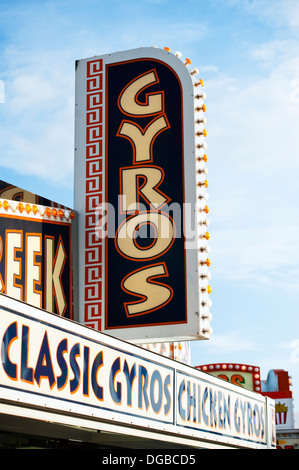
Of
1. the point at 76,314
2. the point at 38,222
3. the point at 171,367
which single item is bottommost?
the point at 171,367

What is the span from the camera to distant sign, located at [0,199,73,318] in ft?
35.8

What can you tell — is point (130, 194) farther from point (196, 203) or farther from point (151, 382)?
point (151, 382)

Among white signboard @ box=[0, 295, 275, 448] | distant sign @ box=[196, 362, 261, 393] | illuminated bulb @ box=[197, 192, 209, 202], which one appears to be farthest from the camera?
distant sign @ box=[196, 362, 261, 393]

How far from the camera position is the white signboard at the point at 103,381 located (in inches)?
263

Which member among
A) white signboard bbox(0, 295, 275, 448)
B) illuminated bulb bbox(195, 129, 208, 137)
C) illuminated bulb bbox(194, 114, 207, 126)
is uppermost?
illuminated bulb bbox(194, 114, 207, 126)

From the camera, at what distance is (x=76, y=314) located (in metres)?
12.0

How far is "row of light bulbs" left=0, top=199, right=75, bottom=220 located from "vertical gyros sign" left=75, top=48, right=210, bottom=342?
0.37 m

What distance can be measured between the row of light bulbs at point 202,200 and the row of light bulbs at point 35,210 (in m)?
2.11

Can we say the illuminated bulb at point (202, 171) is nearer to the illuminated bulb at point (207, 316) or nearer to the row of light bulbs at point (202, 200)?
the row of light bulbs at point (202, 200)

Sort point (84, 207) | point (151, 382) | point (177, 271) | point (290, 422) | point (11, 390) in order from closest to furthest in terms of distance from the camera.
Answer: point (11, 390) < point (151, 382) < point (177, 271) < point (84, 207) < point (290, 422)

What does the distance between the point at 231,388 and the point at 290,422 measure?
15.8 m

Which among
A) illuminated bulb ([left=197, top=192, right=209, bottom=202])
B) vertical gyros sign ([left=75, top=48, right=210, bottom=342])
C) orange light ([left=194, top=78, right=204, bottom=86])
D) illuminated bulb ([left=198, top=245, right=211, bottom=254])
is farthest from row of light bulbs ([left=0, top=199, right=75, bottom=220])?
orange light ([left=194, top=78, right=204, bottom=86])

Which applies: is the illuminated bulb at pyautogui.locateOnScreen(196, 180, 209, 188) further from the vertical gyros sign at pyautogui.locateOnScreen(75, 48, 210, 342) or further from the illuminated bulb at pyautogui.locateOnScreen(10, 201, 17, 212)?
the illuminated bulb at pyautogui.locateOnScreen(10, 201, 17, 212)

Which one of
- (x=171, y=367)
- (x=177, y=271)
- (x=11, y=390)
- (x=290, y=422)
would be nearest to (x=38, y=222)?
(x=177, y=271)
